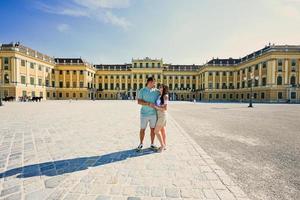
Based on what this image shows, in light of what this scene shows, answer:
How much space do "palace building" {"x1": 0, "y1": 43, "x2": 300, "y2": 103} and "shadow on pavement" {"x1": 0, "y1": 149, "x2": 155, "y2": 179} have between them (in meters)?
36.1

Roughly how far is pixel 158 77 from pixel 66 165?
69.5 metres

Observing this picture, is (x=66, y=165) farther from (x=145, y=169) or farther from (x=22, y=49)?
(x=22, y=49)

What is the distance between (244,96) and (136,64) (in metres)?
41.8

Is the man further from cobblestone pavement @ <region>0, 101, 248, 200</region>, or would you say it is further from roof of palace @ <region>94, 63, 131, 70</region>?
roof of palace @ <region>94, 63, 131, 70</region>

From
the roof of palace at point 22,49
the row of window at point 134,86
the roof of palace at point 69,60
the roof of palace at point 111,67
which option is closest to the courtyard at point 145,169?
the roof of palace at point 22,49

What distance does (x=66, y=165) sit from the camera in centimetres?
390

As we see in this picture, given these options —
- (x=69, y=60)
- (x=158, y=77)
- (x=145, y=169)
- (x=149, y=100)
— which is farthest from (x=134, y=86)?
(x=145, y=169)

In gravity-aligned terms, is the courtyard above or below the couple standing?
below

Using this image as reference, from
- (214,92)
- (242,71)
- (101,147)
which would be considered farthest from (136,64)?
(101,147)

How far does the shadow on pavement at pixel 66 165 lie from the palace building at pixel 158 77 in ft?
119

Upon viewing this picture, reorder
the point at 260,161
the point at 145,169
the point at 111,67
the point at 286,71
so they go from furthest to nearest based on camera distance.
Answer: the point at 111,67 < the point at 286,71 < the point at 260,161 < the point at 145,169

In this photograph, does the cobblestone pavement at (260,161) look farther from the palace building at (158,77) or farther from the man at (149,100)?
the palace building at (158,77)

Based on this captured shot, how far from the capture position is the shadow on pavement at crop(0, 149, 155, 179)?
347cm

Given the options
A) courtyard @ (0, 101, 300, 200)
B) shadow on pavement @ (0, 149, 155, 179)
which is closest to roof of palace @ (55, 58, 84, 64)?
courtyard @ (0, 101, 300, 200)
